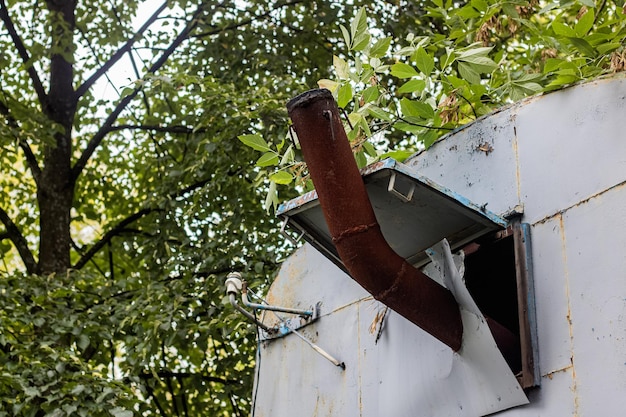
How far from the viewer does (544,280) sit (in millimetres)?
4785

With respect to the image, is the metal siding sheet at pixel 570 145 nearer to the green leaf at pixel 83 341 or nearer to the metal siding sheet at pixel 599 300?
the metal siding sheet at pixel 599 300

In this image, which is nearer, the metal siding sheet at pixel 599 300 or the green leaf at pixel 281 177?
the metal siding sheet at pixel 599 300

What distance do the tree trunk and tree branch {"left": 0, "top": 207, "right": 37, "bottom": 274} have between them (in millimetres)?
248

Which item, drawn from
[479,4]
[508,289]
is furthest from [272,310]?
[479,4]

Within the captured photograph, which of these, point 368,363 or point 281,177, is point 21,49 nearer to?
point 281,177

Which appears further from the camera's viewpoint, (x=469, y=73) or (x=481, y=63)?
(x=469, y=73)

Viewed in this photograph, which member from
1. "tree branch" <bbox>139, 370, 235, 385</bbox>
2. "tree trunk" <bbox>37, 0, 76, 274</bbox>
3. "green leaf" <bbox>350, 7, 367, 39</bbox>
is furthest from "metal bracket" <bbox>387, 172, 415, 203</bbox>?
"tree trunk" <bbox>37, 0, 76, 274</bbox>

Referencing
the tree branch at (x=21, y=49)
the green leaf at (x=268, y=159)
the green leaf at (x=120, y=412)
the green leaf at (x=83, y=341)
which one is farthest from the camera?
the tree branch at (x=21, y=49)

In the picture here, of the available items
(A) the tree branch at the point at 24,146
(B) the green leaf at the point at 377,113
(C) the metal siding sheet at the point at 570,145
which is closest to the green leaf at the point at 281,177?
(B) the green leaf at the point at 377,113

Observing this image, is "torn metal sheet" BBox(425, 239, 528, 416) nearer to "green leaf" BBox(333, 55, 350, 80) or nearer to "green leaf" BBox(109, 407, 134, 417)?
"green leaf" BBox(333, 55, 350, 80)

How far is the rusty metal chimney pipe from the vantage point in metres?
4.81

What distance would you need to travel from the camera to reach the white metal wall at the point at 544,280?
4379 millimetres

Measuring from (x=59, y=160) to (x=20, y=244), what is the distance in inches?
47.2

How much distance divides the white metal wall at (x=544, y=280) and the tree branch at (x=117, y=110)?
739 centimetres
